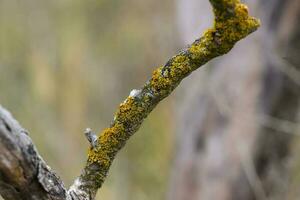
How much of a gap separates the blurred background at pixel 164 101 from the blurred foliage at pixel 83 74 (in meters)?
0.01

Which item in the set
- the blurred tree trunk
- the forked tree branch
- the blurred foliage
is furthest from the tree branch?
the blurred foliage

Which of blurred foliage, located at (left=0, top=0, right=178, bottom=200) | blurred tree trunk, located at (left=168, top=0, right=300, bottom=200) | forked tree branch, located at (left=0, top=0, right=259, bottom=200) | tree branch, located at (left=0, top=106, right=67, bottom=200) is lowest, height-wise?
tree branch, located at (left=0, top=106, right=67, bottom=200)

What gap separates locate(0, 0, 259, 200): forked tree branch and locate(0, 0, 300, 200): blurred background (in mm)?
2713

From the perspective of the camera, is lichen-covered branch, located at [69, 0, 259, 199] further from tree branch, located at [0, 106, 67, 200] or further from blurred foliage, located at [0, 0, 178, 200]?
blurred foliage, located at [0, 0, 178, 200]

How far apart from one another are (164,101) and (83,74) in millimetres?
965

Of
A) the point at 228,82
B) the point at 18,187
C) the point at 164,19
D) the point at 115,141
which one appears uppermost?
the point at 164,19

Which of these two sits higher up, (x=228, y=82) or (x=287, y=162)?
(x=228, y=82)

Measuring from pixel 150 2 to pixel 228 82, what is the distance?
3.43 m

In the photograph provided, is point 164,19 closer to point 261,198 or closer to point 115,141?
point 261,198

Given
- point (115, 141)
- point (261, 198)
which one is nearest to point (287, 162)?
point (261, 198)

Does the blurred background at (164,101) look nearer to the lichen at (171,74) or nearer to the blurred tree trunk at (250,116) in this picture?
the blurred tree trunk at (250,116)

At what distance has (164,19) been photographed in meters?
7.46

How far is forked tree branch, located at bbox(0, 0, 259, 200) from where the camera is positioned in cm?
123

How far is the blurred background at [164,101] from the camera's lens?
13.7ft
